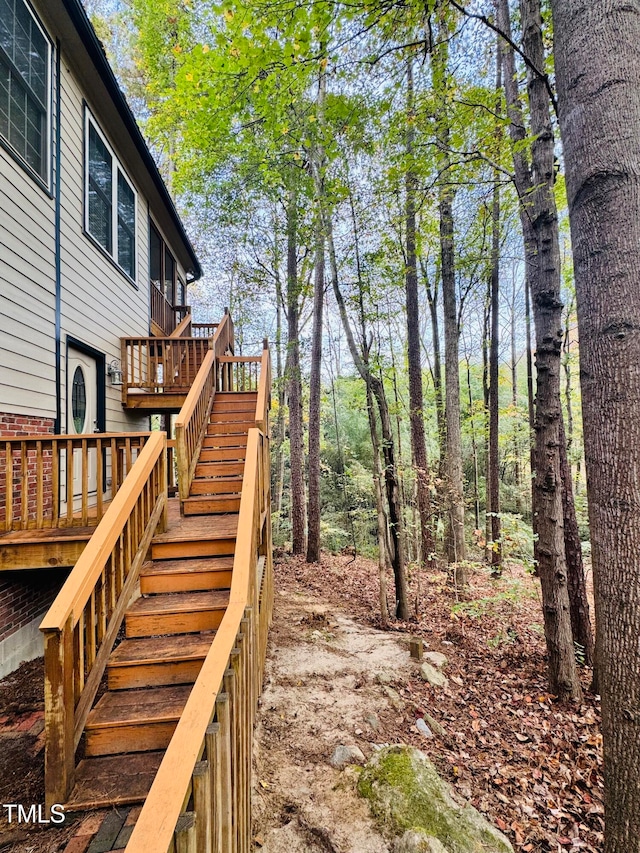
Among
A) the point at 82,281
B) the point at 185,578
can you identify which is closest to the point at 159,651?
the point at 185,578

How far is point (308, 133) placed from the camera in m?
5.84

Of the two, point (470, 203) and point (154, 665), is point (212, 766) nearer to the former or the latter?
point (154, 665)

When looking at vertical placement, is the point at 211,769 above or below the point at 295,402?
below

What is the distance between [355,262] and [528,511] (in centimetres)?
1372

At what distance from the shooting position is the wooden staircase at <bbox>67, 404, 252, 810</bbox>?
7.79 feet

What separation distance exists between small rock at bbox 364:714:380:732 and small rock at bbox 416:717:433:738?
1.20ft

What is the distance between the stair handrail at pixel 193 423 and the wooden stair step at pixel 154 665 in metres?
1.82

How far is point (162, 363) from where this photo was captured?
A: 22.9 ft

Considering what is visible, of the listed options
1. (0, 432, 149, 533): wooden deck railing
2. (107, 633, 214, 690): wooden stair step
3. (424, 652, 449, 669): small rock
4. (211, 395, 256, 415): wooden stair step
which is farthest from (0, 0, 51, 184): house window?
(424, 652, 449, 669): small rock

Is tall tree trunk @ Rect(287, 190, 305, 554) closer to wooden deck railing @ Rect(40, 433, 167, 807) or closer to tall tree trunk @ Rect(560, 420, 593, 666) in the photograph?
tall tree trunk @ Rect(560, 420, 593, 666)

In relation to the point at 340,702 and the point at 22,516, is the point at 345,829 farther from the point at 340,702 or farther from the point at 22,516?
the point at 22,516

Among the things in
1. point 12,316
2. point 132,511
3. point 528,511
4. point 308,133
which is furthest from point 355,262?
point 528,511

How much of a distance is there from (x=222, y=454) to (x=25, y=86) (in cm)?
461

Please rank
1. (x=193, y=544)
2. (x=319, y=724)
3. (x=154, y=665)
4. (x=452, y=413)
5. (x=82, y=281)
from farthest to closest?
1. (x=452, y=413)
2. (x=82, y=281)
3. (x=193, y=544)
4. (x=319, y=724)
5. (x=154, y=665)
